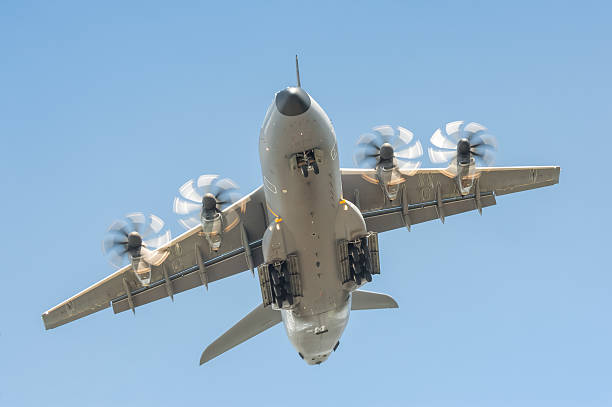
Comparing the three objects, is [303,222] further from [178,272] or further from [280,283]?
[178,272]

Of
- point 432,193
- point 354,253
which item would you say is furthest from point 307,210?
point 432,193

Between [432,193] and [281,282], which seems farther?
[432,193]

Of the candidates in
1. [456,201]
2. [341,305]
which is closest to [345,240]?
[341,305]

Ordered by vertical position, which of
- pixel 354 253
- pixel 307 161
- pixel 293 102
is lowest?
pixel 354 253

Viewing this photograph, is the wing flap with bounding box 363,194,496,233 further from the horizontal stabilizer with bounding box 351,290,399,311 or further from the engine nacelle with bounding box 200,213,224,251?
the engine nacelle with bounding box 200,213,224,251

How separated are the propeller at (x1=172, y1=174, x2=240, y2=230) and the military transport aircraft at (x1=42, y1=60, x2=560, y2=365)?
0.09 ft

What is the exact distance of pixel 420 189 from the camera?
69.5 feet

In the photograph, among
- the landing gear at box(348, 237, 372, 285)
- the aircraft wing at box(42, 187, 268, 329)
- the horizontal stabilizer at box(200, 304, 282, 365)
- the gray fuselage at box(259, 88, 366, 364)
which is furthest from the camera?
the horizontal stabilizer at box(200, 304, 282, 365)

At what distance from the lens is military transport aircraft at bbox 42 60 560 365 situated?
16.0 meters

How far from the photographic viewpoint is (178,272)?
2161cm

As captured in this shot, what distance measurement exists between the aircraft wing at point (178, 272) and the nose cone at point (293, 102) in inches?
228

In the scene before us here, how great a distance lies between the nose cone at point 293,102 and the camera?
14.9 m

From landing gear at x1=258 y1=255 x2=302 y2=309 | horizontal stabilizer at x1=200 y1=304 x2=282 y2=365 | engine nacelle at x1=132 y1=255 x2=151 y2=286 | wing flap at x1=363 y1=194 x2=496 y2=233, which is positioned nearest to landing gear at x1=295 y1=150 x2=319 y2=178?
landing gear at x1=258 y1=255 x2=302 y2=309

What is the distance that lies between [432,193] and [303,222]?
6.18 m
